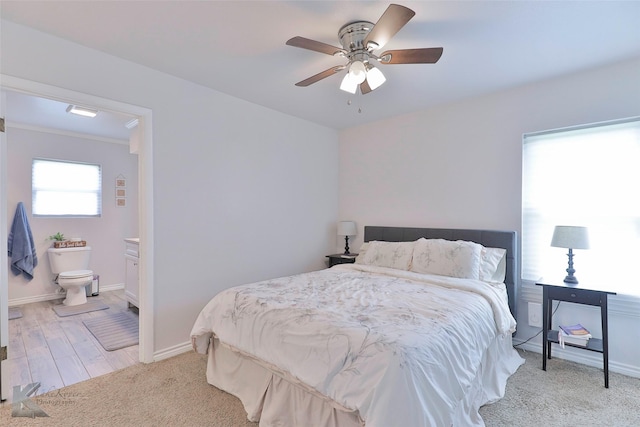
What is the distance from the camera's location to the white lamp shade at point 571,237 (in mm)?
2467

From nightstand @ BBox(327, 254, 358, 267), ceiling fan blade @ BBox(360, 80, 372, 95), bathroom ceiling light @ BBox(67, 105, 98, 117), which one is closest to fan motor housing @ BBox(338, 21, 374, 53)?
ceiling fan blade @ BBox(360, 80, 372, 95)

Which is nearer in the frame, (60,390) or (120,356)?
(60,390)

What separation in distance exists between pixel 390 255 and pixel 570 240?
1.52 meters

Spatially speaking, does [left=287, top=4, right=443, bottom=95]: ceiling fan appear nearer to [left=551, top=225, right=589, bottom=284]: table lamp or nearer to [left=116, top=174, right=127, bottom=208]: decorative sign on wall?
[left=551, top=225, right=589, bottom=284]: table lamp

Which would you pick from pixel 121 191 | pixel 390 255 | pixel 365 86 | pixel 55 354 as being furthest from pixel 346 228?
pixel 121 191

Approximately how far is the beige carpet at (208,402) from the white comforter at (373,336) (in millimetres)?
382

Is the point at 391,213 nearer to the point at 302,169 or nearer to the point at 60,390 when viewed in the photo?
the point at 302,169

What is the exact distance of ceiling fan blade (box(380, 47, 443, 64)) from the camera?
1920 millimetres

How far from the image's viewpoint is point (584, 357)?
2.69 m

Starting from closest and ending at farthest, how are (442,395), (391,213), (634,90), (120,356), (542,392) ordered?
(442,395)
(542,392)
(634,90)
(120,356)
(391,213)

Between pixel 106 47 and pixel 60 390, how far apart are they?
8.41ft

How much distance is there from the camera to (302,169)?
411cm

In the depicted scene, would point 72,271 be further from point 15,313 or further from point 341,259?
point 341,259

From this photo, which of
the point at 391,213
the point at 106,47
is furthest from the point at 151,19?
the point at 391,213
